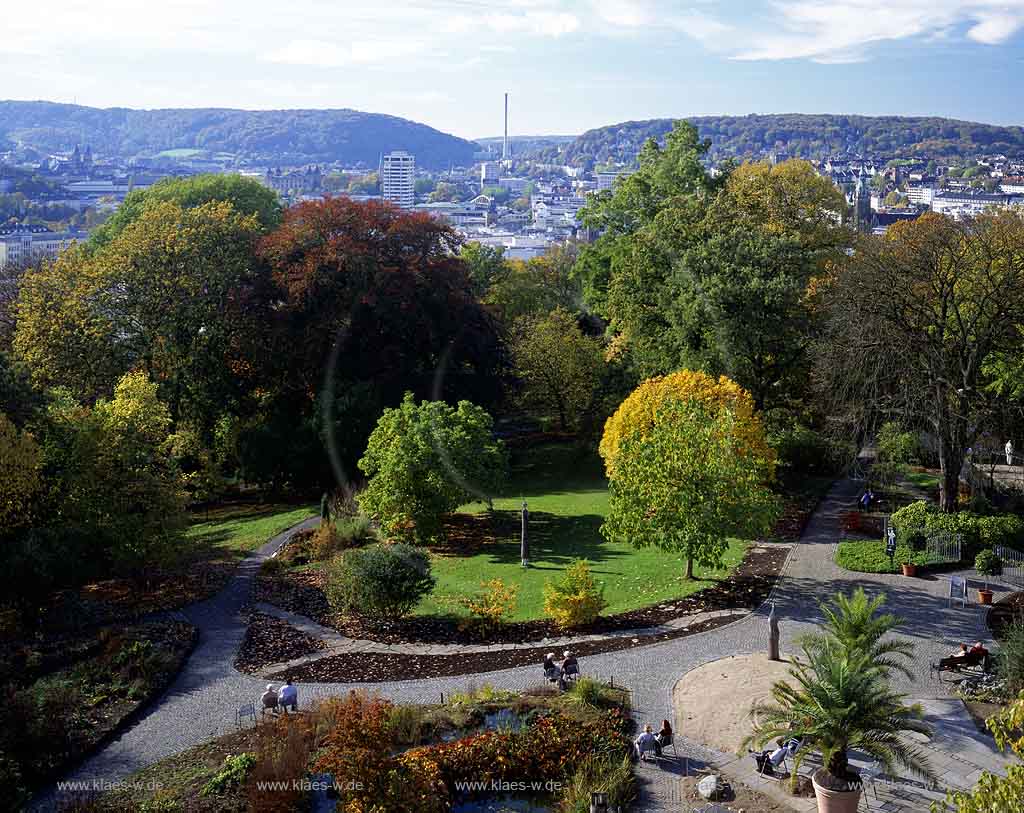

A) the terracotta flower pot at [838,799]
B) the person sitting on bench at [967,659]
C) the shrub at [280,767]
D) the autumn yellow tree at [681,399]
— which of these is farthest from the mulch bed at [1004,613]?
the shrub at [280,767]

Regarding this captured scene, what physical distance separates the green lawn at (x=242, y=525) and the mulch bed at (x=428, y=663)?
32.0 feet

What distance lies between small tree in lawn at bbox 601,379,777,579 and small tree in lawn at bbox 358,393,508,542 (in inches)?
202

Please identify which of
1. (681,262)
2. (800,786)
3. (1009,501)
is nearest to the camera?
(800,786)

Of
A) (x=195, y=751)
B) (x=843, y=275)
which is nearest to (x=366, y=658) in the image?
(x=195, y=751)

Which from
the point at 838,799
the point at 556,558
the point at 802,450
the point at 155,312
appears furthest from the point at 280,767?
the point at 155,312

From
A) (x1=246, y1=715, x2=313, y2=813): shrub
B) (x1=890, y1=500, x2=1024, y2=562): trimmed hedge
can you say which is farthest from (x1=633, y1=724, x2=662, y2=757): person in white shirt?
(x1=890, y1=500, x2=1024, y2=562): trimmed hedge

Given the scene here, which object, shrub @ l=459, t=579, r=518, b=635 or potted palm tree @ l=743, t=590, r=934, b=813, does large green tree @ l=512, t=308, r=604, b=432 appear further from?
potted palm tree @ l=743, t=590, r=934, b=813

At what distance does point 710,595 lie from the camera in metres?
22.5

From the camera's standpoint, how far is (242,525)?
32344 millimetres

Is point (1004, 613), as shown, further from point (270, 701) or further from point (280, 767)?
point (280, 767)

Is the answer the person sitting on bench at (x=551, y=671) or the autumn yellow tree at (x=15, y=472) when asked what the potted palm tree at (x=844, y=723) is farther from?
the autumn yellow tree at (x=15, y=472)

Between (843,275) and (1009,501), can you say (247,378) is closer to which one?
(843,275)

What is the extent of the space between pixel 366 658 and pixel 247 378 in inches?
773

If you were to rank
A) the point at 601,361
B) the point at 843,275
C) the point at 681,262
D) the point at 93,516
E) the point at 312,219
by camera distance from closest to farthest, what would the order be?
the point at 93,516
the point at 843,275
the point at 681,262
the point at 312,219
the point at 601,361
